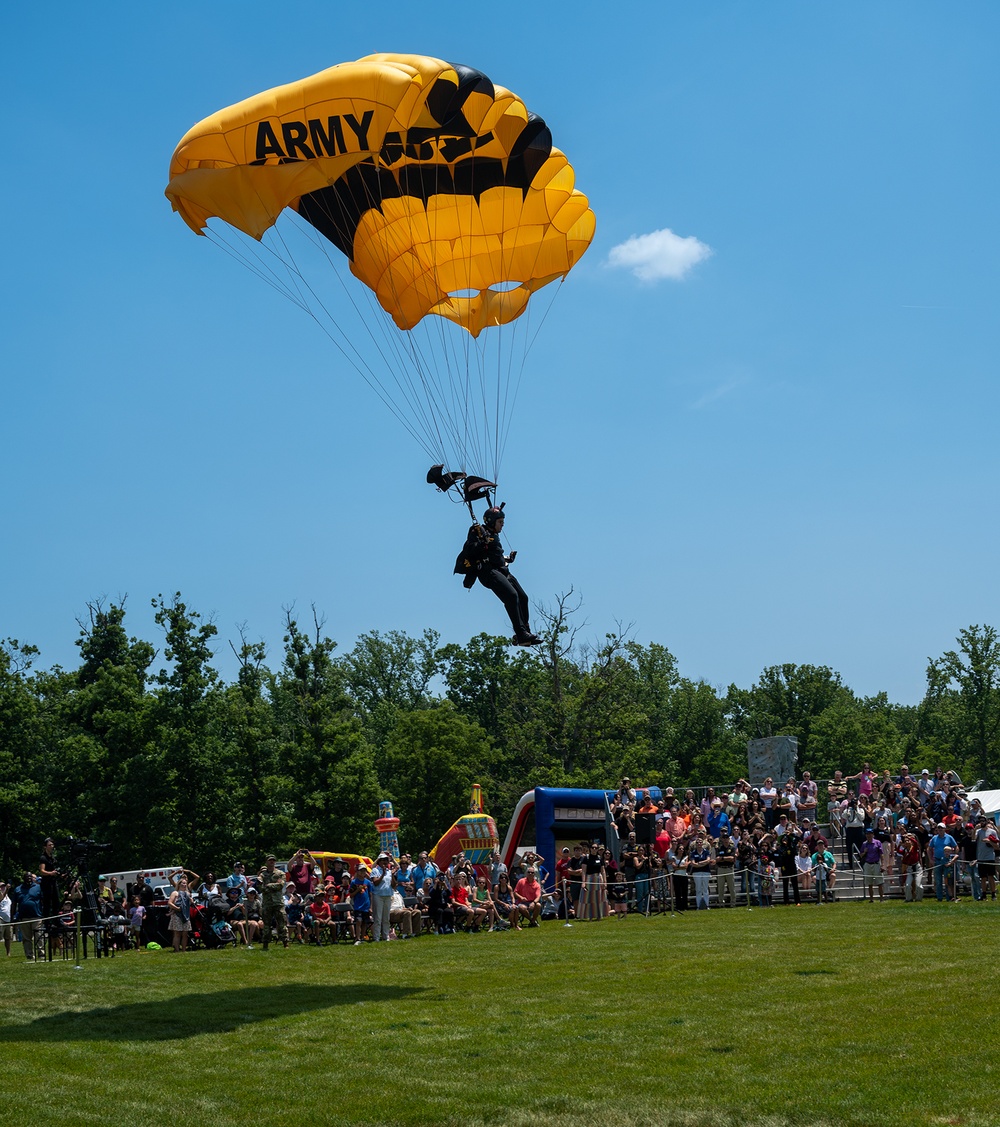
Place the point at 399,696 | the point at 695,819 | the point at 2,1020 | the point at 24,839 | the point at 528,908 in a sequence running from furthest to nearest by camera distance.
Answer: the point at 399,696
the point at 24,839
the point at 695,819
the point at 528,908
the point at 2,1020

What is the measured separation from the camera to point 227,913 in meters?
19.7

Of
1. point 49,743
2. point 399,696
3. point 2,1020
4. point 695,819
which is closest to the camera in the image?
point 2,1020

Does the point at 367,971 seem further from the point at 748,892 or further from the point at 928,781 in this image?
the point at 928,781

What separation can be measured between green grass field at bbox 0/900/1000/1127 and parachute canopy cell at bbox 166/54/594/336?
25.7 feet

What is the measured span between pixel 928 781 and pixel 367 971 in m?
13.1

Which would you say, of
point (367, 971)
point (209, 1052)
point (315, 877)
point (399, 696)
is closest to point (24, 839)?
point (315, 877)

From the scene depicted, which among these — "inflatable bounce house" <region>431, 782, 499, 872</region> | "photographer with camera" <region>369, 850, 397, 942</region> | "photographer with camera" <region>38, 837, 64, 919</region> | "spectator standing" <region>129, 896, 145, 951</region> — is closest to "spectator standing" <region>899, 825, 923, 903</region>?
"photographer with camera" <region>369, 850, 397, 942</region>

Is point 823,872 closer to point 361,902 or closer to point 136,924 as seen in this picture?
point 361,902

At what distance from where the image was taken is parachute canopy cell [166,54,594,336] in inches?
509

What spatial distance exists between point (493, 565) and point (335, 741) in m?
30.0

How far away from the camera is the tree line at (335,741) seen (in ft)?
137

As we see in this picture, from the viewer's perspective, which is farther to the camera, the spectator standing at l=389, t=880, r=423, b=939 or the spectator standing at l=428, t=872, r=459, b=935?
the spectator standing at l=389, t=880, r=423, b=939

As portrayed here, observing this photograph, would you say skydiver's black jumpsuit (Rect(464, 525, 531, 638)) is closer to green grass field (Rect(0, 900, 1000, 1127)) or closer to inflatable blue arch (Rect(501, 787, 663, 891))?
green grass field (Rect(0, 900, 1000, 1127))

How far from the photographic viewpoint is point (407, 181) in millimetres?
14953
